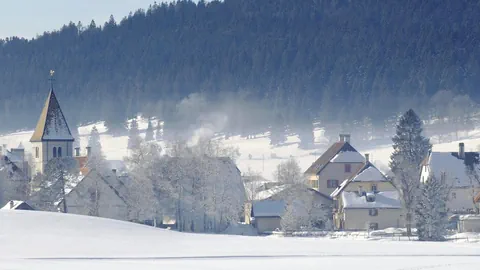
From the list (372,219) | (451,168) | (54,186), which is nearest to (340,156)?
(451,168)

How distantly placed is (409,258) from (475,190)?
5182 cm

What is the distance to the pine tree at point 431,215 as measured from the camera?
79.1 m

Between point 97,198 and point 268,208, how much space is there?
15.1 meters

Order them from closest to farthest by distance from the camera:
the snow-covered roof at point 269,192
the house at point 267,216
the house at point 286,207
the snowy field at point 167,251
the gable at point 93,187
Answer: the snowy field at point 167,251 → the gable at point 93,187 → the house at point 286,207 → the house at point 267,216 → the snow-covered roof at point 269,192

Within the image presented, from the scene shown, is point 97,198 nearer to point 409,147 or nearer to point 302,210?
point 302,210

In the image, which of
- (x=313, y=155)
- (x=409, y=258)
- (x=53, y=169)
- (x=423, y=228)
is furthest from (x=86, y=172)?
(x=313, y=155)

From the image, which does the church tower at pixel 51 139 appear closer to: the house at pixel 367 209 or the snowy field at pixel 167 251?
the house at pixel 367 209

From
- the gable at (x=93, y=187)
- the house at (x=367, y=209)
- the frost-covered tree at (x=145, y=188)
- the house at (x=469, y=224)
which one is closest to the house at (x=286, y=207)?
the house at (x=367, y=209)

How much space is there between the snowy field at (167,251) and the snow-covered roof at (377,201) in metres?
32.1

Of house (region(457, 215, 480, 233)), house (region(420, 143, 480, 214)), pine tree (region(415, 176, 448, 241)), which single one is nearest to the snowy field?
pine tree (region(415, 176, 448, 241))

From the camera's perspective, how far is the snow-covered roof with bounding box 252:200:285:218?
97812mm

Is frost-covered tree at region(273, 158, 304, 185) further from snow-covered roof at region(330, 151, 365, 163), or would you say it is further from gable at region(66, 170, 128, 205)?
gable at region(66, 170, 128, 205)

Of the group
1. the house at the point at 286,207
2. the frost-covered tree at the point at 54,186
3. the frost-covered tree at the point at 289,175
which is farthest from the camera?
the frost-covered tree at the point at 289,175

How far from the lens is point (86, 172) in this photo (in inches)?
3900
